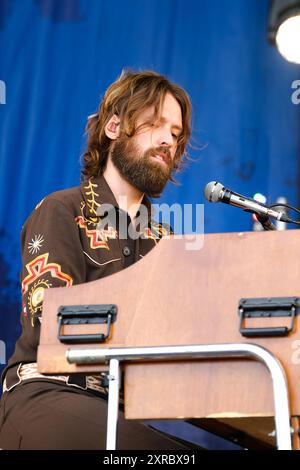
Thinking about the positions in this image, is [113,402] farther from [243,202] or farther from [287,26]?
[287,26]

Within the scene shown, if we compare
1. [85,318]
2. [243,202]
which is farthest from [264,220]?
[85,318]

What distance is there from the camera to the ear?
297 centimetres

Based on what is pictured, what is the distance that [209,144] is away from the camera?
360 cm

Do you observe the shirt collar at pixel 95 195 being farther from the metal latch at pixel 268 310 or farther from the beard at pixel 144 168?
the metal latch at pixel 268 310

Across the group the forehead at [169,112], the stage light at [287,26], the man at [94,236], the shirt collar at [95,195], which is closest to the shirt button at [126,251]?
the man at [94,236]

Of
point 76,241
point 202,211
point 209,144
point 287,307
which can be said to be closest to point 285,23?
point 209,144

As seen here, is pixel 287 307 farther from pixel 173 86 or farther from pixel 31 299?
pixel 173 86

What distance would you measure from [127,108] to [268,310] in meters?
1.34

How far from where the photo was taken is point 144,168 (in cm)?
280

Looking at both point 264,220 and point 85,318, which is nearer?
point 85,318

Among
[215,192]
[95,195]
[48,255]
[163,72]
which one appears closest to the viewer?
[215,192]

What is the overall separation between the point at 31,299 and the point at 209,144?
160cm

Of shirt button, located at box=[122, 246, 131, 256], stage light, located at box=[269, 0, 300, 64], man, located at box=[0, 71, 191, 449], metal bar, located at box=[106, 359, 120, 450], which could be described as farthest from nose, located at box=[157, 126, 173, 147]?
metal bar, located at box=[106, 359, 120, 450]

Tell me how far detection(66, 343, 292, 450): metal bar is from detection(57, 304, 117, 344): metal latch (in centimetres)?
3
